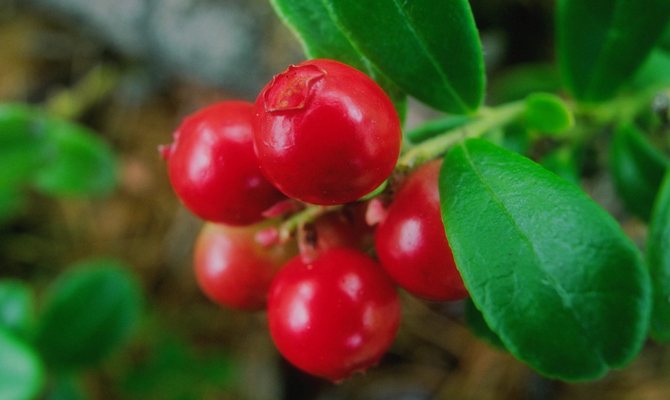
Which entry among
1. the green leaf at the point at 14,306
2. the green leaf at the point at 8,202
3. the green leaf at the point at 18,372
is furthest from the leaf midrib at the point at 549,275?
the green leaf at the point at 8,202

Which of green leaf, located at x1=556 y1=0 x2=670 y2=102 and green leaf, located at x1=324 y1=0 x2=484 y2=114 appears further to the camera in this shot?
green leaf, located at x1=556 y1=0 x2=670 y2=102

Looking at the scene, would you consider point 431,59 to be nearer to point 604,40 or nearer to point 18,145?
point 604,40

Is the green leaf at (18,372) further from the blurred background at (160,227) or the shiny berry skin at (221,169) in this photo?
the shiny berry skin at (221,169)

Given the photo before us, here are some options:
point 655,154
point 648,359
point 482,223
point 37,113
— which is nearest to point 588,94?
point 655,154

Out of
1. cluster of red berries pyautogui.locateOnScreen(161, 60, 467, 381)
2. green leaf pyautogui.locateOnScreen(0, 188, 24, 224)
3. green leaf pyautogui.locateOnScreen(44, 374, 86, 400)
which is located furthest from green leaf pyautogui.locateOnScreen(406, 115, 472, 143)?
green leaf pyautogui.locateOnScreen(0, 188, 24, 224)

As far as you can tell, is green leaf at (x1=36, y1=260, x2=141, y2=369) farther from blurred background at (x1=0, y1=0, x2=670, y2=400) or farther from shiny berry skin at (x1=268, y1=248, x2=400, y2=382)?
shiny berry skin at (x1=268, y1=248, x2=400, y2=382)
